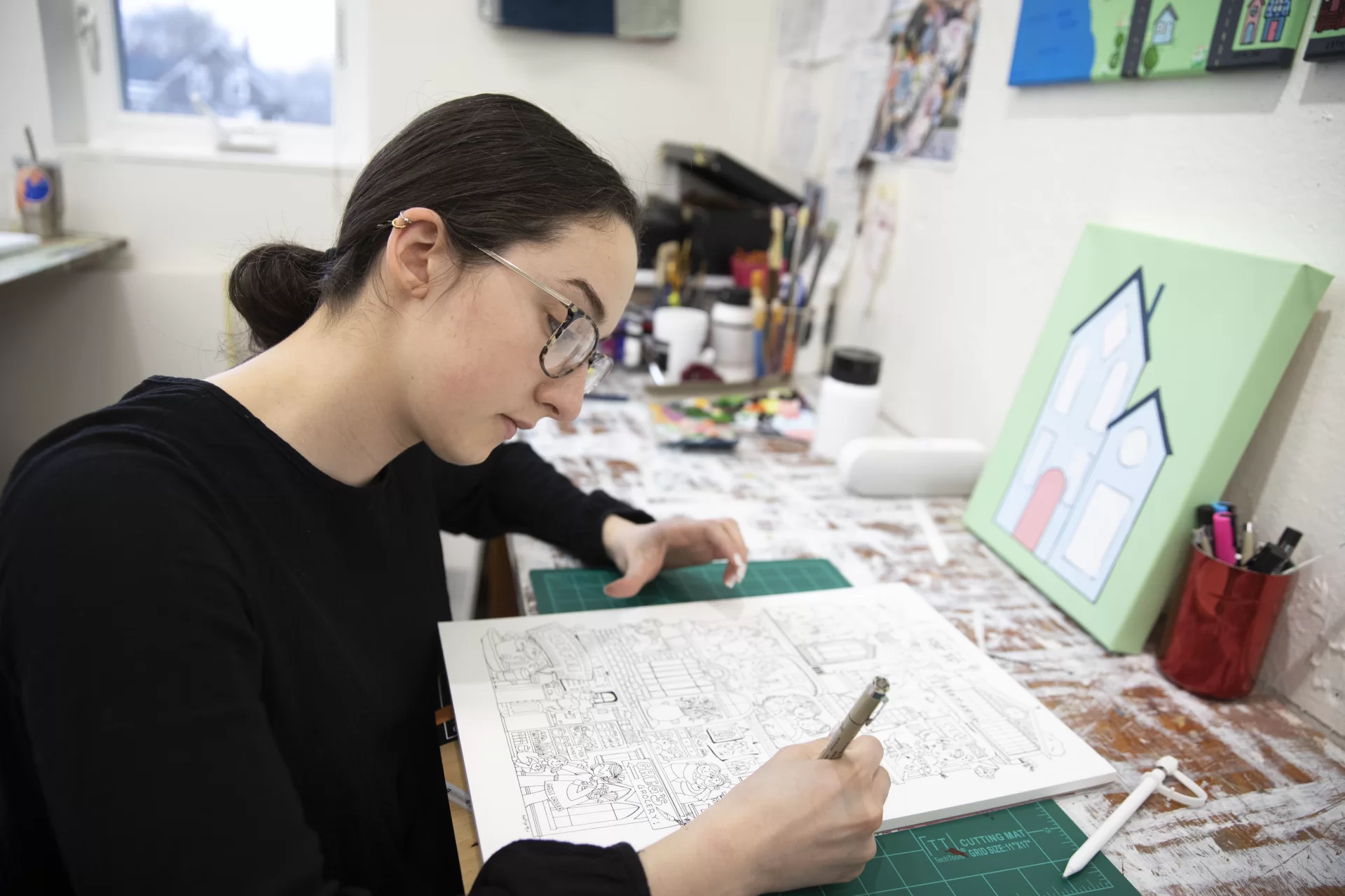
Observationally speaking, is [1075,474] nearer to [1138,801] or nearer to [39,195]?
[1138,801]

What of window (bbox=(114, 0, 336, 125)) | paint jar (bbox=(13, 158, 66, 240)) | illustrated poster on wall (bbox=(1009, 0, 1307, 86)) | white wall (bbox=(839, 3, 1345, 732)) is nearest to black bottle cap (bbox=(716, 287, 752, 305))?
white wall (bbox=(839, 3, 1345, 732))

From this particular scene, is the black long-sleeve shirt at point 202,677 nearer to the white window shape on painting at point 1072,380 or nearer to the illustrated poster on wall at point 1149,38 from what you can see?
the white window shape on painting at point 1072,380

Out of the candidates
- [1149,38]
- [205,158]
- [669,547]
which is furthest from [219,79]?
[1149,38]

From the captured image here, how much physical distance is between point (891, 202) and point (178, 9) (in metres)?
2.00

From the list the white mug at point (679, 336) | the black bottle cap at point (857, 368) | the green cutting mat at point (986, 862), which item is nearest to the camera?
the green cutting mat at point (986, 862)

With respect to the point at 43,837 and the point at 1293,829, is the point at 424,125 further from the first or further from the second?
the point at 1293,829

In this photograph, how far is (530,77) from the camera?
2.25 meters

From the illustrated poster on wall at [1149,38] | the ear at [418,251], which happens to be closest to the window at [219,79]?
the illustrated poster on wall at [1149,38]

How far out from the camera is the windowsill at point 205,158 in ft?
6.98

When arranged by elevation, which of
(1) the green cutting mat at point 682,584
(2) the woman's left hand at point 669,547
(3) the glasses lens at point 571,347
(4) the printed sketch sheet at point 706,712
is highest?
(3) the glasses lens at point 571,347

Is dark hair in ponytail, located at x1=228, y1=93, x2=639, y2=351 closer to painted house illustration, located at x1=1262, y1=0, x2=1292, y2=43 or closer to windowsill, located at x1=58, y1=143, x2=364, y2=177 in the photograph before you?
painted house illustration, located at x1=1262, y1=0, x2=1292, y2=43

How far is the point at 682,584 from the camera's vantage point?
972mm

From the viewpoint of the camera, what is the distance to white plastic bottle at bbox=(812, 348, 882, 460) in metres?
1.37

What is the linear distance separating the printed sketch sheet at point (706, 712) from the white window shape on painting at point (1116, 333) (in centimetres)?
41
